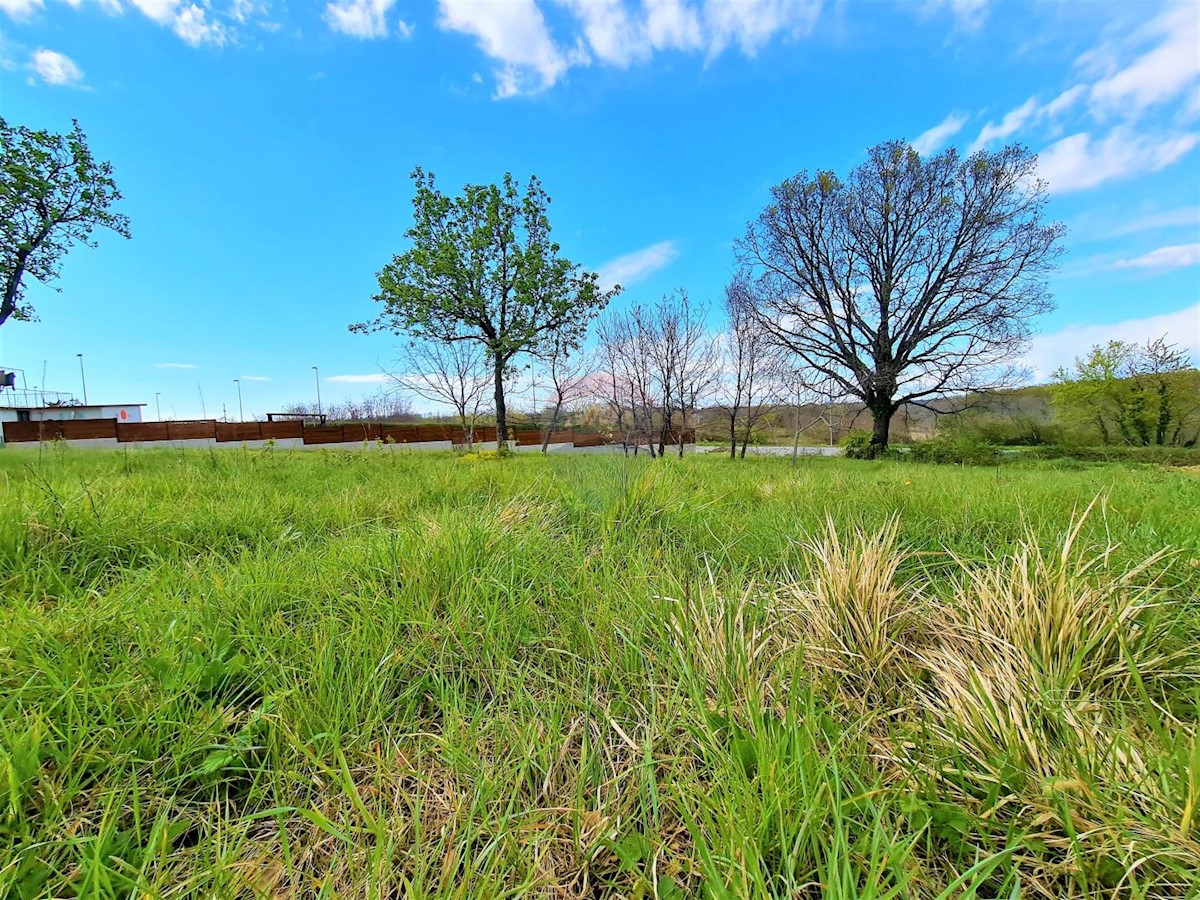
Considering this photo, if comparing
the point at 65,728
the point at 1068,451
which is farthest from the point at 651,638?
the point at 1068,451

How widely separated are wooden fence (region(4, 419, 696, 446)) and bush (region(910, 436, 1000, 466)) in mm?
9045

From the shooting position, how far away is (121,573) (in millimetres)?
2084

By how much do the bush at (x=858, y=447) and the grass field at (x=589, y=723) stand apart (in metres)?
18.1

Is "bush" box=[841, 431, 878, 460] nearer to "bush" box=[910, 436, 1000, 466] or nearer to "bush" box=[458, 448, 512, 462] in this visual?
"bush" box=[910, 436, 1000, 466]

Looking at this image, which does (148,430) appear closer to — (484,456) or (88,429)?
(88,429)

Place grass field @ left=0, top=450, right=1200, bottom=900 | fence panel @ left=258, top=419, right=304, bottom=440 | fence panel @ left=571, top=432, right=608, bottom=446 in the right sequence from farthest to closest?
fence panel @ left=258, top=419, right=304, bottom=440 < fence panel @ left=571, top=432, right=608, bottom=446 < grass field @ left=0, top=450, right=1200, bottom=900

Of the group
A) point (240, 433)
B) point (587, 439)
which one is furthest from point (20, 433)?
point (587, 439)

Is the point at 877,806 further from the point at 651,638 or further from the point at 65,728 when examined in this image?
the point at 65,728

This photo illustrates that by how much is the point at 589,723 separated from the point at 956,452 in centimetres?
1995

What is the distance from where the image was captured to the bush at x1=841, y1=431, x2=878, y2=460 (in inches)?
714

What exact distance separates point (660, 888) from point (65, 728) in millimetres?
1500

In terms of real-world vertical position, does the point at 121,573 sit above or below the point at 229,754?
above

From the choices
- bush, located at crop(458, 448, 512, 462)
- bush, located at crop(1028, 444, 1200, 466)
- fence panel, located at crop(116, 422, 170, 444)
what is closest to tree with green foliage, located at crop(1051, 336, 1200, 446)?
bush, located at crop(1028, 444, 1200, 466)

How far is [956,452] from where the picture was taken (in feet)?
53.1
